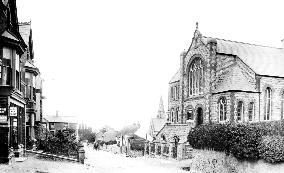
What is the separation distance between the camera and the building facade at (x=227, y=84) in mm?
35500

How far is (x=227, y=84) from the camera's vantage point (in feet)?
119

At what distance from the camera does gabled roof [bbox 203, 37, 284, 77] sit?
38.9m

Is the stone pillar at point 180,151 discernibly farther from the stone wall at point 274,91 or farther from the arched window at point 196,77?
the stone wall at point 274,91

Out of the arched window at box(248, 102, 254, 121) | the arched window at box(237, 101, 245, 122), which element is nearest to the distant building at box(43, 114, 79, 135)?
the arched window at box(237, 101, 245, 122)

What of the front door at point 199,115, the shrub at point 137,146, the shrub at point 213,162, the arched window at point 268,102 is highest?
the arched window at point 268,102

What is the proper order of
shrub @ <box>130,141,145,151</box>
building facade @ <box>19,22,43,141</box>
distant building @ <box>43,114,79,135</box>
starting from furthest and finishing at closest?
1. distant building @ <box>43,114,79,135</box>
2. shrub @ <box>130,141,145,151</box>
3. building facade @ <box>19,22,43,141</box>

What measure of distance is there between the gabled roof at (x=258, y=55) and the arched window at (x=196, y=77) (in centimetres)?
323

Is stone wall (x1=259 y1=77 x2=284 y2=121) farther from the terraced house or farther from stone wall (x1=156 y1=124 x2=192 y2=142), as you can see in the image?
stone wall (x1=156 y1=124 x2=192 y2=142)

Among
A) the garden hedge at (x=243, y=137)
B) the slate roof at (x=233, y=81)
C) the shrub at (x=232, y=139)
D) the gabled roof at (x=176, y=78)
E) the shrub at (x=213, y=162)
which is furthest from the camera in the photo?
the gabled roof at (x=176, y=78)

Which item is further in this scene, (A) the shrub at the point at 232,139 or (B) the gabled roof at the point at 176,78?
(B) the gabled roof at the point at 176,78

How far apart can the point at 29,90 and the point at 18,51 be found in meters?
8.56

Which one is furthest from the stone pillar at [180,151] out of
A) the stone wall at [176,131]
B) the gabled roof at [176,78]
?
the gabled roof at [176,78]

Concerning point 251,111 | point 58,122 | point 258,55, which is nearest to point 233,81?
point 251,111

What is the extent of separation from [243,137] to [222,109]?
14.0 m
